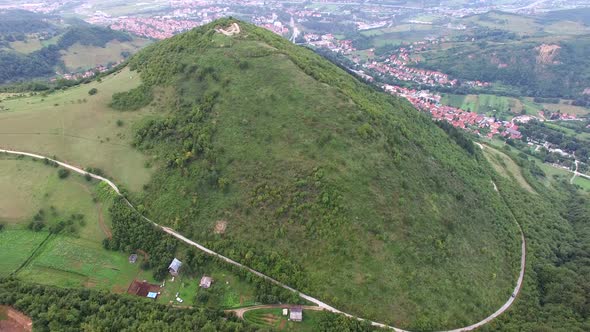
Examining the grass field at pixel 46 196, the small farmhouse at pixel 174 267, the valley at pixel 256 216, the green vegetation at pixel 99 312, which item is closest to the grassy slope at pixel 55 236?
the grass field at pixel 46 196

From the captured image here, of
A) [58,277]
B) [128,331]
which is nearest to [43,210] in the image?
[58,277]

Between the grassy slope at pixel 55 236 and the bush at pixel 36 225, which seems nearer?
the grassy slope at pixel 55 236

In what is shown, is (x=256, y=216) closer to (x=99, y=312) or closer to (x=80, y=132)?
(x=99, y=312)

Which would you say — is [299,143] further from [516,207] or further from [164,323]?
[516,207]

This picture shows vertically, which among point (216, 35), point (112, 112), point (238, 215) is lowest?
point (238, 215)

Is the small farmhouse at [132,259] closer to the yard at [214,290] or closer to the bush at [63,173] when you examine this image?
the yard at [214,290]

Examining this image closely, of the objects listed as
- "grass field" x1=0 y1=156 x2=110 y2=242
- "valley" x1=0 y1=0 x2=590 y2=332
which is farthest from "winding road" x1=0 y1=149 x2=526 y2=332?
"grass field" x1=0 y1=156 x2=110 y2=242
